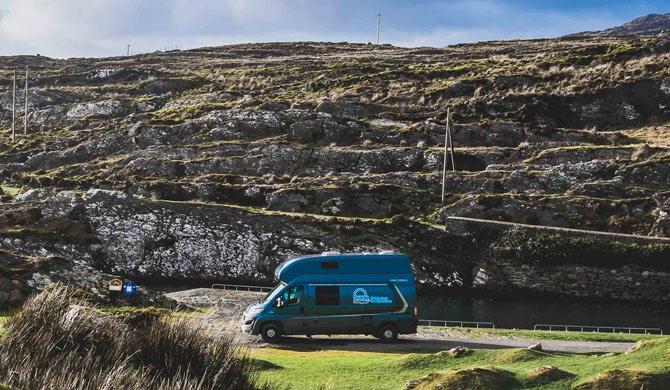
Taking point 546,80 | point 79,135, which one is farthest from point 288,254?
point 546,80

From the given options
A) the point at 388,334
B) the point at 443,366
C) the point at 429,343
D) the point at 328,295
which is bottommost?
the point at 429,343

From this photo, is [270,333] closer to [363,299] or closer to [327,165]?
[363,299]

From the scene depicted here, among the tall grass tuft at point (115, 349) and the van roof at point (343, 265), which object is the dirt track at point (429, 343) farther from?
the tall grass tuft at point (115, 349)

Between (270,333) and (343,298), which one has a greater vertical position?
(343,298)

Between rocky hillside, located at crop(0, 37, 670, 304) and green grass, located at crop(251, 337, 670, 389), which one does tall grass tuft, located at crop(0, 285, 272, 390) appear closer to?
green grass, located at crop(251, 337, 670, 389)

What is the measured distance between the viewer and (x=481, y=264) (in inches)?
2749

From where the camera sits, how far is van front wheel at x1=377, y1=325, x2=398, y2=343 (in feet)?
111

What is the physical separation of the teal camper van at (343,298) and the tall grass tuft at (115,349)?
15866 mm

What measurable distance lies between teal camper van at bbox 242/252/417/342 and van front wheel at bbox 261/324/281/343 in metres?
0.16

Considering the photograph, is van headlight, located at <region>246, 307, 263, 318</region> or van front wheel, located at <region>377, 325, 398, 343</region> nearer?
van headlight, located at <region>246, 307, 263, 318</region>

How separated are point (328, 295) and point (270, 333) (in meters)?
3.20

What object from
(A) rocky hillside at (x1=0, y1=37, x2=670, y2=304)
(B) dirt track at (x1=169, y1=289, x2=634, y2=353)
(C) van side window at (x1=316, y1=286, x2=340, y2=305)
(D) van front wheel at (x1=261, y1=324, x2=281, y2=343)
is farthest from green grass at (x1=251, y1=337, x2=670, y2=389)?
(A) rocky hillside at (x1=0, y1=37, x2=670, y2=304)

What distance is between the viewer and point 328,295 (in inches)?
1336

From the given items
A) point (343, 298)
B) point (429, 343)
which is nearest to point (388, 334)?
point (429, 343)
